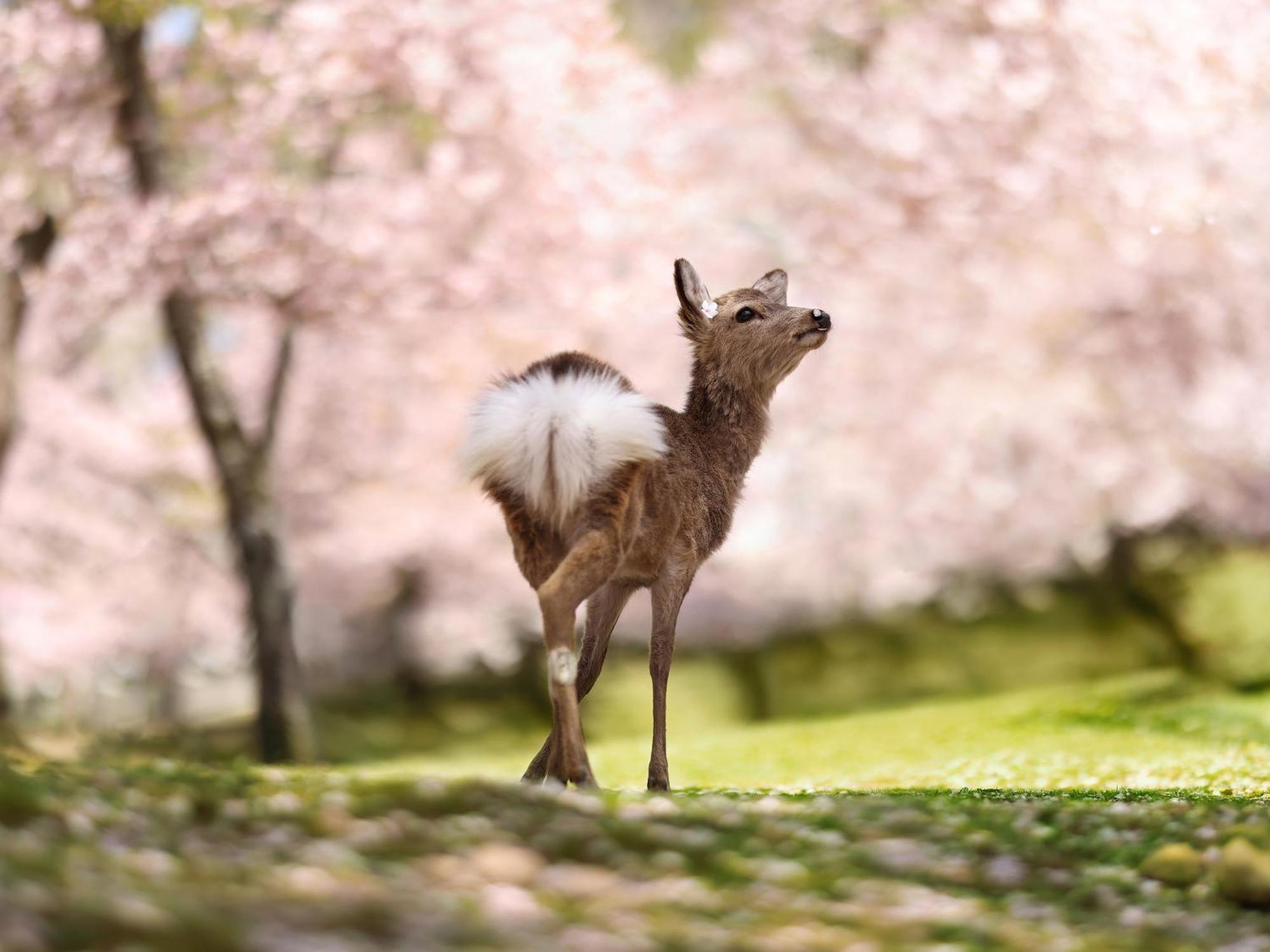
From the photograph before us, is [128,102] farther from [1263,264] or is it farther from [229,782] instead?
[1263,264]

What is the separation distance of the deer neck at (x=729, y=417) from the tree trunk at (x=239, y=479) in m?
8.09

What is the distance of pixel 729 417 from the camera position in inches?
270

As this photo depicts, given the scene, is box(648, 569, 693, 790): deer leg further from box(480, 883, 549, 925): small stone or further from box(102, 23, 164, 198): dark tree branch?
box(102, 23, 164, 198): dark tree branch

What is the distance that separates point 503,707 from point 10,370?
817 cm

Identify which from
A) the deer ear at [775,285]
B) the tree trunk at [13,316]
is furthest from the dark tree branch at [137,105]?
the deer ear at [775,285]

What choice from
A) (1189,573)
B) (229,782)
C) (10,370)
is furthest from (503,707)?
(229,782)

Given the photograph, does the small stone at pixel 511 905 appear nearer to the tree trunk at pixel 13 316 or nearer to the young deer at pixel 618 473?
the young deer at pixel 618 473

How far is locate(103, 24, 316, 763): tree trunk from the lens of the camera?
543 inches

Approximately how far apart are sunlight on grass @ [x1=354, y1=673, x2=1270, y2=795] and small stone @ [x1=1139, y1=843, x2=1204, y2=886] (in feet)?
7.92

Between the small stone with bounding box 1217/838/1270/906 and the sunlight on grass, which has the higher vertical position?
the sunlight on grass

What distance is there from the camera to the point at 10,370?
1523cm

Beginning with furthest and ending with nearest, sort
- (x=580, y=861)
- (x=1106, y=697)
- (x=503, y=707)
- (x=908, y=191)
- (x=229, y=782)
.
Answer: (x=503, y=707) → (x=908, y=191) → (x=1106, y=697) → (x=229, y=782) → (x=580, y=861)

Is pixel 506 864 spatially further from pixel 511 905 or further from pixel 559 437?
pixel 559 437

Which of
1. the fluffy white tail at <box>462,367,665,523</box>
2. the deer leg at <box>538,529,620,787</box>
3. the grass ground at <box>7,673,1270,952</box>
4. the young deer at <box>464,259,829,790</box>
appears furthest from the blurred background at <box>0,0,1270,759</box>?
the grass ground at <box>7,673,1270,952</box>
